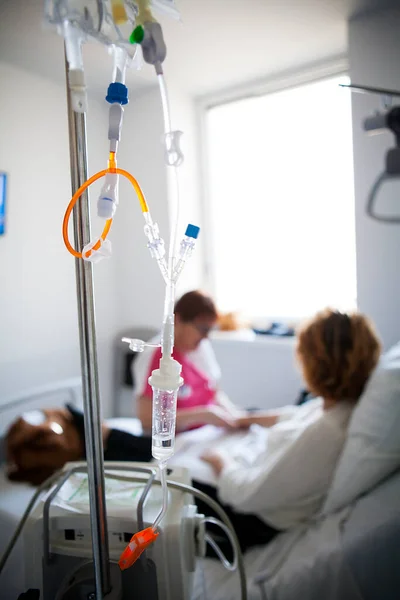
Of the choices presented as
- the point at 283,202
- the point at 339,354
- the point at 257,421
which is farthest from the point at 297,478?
the point at 283,202

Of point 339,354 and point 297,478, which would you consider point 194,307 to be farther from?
point 297,478

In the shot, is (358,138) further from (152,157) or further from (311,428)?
A: (311,428)

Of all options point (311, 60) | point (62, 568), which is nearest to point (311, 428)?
point (62, 568)

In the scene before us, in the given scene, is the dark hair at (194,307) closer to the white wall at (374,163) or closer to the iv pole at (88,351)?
the white wall at (374,163)

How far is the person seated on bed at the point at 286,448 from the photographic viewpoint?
0.99m

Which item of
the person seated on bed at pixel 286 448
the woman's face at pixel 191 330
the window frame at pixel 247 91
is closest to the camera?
the window frame at pixel 247 91

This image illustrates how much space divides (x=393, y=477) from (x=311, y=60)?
929 millimetres

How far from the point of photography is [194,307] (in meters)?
1.46

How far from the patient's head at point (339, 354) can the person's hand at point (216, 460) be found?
1.08 ft

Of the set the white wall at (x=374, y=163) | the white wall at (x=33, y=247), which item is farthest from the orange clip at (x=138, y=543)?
the white wall at (x=374, y=163)

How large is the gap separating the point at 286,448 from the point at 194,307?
0.61 m

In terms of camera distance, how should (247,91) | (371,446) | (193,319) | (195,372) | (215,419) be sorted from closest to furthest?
(371,446) < (247,91) < (215,419) < (193,319) < (195,372)

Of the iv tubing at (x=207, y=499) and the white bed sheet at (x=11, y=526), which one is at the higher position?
the iv tubing at (x=207, y=499)

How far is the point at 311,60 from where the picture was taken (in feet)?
2.90
